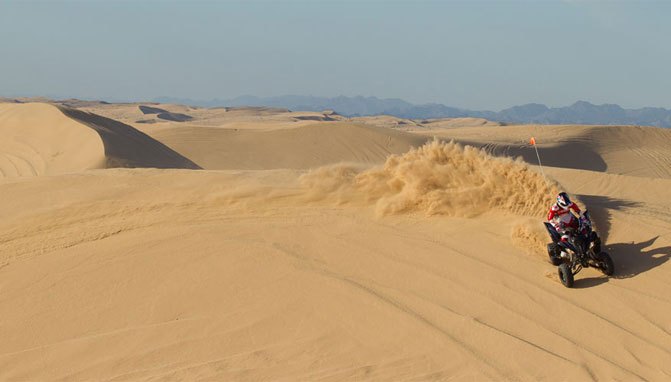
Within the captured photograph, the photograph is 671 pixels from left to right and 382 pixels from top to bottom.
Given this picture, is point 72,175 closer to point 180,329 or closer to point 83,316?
point 83,316

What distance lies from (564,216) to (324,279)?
241 cm

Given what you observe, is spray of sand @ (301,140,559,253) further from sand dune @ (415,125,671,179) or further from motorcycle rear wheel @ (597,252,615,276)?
sand dune @ (415,125,671,179)

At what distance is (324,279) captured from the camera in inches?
232

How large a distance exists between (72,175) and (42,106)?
14.7 meters

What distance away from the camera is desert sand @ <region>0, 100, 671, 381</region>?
4.71 meters

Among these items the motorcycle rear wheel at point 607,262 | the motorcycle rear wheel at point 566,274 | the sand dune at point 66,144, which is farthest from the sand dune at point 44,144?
the motorcycle rear wheel at point 607,262

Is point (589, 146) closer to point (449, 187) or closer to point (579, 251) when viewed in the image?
point (449, 187)

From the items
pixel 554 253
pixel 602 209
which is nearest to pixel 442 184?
pixel 602 209

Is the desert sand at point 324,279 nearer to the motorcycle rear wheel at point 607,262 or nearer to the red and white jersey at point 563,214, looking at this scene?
the motorcycle rear wheel at point 607,262

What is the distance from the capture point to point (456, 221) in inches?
280

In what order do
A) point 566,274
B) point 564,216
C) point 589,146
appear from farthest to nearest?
point 589,146 → point 564,216 → point 566,274

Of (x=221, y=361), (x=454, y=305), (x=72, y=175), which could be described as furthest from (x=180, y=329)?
(x=72, y=175)

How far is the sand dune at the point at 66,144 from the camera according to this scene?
1700cm

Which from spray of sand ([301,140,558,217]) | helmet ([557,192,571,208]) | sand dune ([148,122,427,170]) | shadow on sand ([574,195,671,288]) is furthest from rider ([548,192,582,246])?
sand dune ([148,122,427,170])
